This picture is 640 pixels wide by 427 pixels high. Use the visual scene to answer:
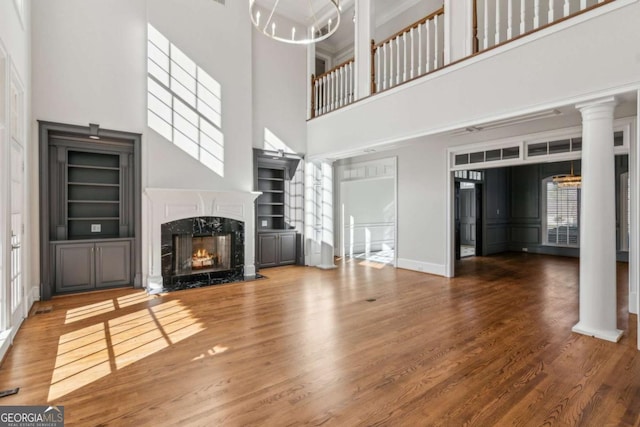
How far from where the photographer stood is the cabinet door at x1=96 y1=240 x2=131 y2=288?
216 inches

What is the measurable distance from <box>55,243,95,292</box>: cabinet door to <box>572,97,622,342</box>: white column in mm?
6884

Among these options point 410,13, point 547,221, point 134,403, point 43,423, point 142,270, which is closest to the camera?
point 43,423

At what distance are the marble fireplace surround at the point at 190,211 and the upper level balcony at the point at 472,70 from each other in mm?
2220

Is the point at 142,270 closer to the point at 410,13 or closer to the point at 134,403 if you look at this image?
the point at 134,403

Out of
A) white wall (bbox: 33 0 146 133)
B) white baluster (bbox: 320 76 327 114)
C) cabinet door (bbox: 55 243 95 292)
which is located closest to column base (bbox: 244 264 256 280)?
cabinet door (bbox: 55 243 95 292)

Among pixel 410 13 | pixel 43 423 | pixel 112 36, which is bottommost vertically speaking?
pixel 43 423

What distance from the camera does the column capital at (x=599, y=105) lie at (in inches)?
133

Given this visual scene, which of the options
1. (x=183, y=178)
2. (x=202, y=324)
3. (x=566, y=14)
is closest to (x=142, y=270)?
(x=183, y=178)

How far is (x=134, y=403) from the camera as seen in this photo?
2312 mm

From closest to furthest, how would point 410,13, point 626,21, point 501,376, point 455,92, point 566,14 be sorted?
point 501,376 → point 626,21 → point 566,14 → point 455,92 → point 410,13

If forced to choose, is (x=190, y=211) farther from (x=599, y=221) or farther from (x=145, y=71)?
(x=599, y=221)

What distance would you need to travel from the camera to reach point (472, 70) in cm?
447

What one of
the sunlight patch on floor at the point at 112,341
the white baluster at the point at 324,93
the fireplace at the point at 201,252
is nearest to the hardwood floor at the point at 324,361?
the sunlight patch on floor at the point at 112,341

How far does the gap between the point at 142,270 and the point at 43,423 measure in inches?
156
